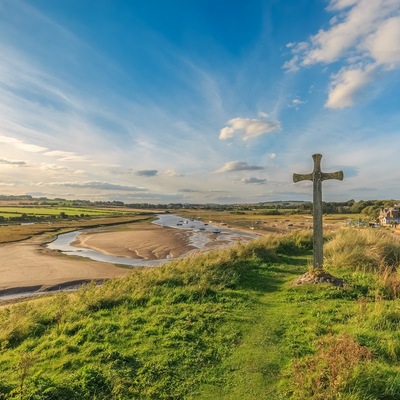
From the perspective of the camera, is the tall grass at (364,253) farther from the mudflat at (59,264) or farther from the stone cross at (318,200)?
the mudflat at (59,264)

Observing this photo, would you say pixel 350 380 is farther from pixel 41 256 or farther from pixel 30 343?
pixel 41 256

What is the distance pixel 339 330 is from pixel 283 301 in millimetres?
2282

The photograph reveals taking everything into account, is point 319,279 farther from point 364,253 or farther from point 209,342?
point 209,342

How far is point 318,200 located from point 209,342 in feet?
21.3

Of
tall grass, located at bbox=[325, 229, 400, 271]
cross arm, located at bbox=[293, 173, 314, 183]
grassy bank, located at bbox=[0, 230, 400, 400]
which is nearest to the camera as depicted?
grassy bank, located at bbox=[0, 230, 400, 400]

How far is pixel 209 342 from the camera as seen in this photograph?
5879 mm

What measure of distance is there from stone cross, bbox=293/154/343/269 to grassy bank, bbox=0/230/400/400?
3.86 ft

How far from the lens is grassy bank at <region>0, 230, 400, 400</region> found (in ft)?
14.3

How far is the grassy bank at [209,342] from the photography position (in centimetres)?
436

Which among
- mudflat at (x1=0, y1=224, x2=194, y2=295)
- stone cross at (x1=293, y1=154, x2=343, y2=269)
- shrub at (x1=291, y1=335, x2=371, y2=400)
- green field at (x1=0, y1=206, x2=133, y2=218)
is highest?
stone cross at (x1=293, y1=154, x2=343, y2=269)

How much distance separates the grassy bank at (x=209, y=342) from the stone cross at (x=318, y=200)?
1177 mm

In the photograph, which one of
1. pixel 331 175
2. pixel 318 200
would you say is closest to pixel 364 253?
pixel 318 200

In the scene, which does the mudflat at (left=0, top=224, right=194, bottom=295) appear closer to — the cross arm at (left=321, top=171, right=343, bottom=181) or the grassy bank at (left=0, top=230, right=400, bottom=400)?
the grassy bank at (left=0, top=230, right=400, bottom=400)

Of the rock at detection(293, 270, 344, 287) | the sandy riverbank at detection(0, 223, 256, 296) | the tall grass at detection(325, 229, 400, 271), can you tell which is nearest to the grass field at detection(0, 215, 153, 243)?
the sandy riverbank at detection(0, 223, 256, 296)
